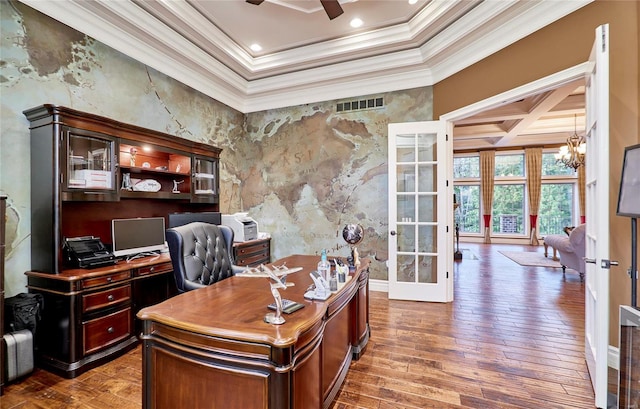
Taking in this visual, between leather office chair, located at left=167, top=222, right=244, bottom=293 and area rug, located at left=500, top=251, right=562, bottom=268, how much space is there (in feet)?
21.3

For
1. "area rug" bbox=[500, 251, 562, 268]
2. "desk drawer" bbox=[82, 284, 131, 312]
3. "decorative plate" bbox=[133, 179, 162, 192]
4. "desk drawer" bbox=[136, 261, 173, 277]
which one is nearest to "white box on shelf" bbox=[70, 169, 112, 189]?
"decorative plate" bbox=[133, 179, 162, 192]

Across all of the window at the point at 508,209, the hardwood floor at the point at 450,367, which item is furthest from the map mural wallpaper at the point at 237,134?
the window at the point at 508,209

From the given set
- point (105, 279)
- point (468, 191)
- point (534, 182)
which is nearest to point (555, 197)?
point (534, 182)

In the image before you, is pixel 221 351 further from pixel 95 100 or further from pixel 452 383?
pixel 95 100

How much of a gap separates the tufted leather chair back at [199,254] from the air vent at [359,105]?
2947 millimetres

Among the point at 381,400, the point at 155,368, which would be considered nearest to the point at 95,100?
the point at 155,368

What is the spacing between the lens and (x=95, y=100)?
120 inches

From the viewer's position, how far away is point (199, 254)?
97.1 inches

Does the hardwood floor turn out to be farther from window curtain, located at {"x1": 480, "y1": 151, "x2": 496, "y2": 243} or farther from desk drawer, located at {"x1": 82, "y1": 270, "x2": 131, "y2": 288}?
window curtain, located at {"x1": 480, "y1": 151, "x2": 496, "y2": 243}

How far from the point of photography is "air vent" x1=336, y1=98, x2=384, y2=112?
15.1 ft

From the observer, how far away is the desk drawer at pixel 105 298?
2.41 metres

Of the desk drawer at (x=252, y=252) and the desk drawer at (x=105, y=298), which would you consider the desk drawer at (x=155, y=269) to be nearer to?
the desk drawer at (x=105, y=298)

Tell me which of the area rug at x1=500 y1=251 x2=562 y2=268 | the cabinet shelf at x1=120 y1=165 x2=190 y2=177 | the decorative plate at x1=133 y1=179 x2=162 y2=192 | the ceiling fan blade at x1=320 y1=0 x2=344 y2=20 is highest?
the ceiling fan blade at x1=320 y1=0 x2=344 y2=20

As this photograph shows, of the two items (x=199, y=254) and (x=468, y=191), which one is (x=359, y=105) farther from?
(x=468, y=191)
